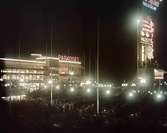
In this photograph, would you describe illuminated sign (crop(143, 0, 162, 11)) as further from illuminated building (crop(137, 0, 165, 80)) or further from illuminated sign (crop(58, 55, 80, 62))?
illuminated sign (crop(58, 55, 80, 62))

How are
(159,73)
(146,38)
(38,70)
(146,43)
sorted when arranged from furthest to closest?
1. (159,73)
2. (146,38)
3. (146,43)
4. (38,70)

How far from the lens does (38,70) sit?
11800 centimetres

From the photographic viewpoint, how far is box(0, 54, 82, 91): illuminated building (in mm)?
106875

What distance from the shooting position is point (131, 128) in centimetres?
2356

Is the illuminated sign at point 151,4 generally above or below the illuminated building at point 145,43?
above

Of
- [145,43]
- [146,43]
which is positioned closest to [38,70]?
[145,43]

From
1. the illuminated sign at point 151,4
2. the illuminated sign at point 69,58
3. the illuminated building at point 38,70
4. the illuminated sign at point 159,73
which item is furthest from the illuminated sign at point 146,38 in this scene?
the illuminated building at point 38,70

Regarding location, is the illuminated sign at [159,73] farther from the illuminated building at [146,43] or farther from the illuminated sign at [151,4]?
the illuminated sign at [151,4]

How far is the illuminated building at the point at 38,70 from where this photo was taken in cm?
10688

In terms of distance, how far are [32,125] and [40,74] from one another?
94.2m

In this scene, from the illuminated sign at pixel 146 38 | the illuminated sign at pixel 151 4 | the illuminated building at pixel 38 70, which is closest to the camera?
the illuminated building at pixel 38 70

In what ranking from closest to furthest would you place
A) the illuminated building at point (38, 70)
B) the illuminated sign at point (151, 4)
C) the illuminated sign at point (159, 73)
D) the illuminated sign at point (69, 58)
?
→ 1. the illuminated building at point (38, 70)
2. the illuminated sign at point (69, 58)
3. the illuminated sign at point (159, 73)
4. the illuminated sign at point (151, 4)

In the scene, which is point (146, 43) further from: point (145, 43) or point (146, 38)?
point (146, 38)

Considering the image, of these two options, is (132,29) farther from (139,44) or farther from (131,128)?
(131,128)
